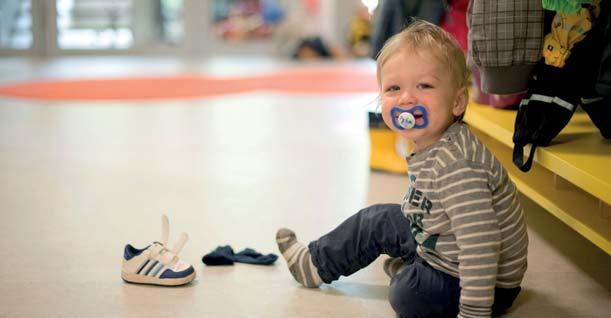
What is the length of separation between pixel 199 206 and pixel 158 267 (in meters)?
0.64

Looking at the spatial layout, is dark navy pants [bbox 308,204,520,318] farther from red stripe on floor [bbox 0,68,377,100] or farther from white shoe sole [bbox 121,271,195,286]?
red stripe on floor [bbox 0,68,377,100]

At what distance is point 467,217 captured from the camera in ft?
4.19

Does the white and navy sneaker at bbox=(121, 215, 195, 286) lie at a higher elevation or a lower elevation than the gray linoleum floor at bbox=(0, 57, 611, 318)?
higher

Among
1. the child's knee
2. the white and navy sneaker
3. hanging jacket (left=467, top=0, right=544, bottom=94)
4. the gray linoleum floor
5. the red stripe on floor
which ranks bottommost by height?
the red stripe on floor

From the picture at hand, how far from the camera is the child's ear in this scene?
1.37 m

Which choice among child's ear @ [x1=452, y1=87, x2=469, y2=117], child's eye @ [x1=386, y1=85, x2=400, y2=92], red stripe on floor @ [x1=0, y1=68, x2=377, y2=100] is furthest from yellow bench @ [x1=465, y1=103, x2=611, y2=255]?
red stripe on floor @ [x1=0, y1=68, x2=377, y2=100]

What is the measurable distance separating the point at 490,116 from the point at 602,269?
0.53 m

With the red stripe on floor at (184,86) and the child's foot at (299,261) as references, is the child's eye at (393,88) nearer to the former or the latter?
the child's foot at (299,261)

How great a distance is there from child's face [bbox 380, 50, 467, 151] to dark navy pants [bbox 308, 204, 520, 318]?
22 cm

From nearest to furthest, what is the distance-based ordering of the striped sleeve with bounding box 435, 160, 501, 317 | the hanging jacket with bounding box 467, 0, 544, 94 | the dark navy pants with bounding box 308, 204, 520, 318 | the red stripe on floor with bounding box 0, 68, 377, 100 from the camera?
1. the striped sleeve with bounding box 435, 160, 501, 317
2. the dark navy pants with bounding box 308, 204, 520, 318
3. the hanging jacket with bounding box 467, 0, 544, 94
4. the red stripe on floor with bounding box 0, 68, 377, 100

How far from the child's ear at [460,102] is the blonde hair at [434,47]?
0.03 feet

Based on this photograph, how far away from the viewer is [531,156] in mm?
1631

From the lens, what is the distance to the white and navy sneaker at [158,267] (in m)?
1.59

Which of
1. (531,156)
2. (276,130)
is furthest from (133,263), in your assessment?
(276,130)
